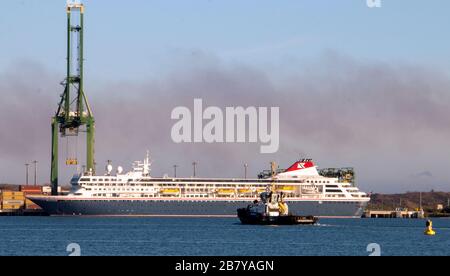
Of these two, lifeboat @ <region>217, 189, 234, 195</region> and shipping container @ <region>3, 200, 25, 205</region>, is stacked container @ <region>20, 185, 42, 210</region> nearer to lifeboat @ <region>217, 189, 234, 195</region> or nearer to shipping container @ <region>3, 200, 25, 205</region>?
shipping container @ <region>3, 200, 25, 205</region>

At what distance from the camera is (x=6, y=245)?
62125 mm

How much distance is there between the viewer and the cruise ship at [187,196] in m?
132

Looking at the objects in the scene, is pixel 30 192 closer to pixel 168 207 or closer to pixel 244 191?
pixel 168 207

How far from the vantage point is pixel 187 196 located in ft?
445

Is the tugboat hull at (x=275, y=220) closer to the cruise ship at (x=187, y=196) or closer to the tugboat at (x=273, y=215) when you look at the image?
the tugboat at (x=273, y=215)

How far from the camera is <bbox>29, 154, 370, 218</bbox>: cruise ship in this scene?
132m

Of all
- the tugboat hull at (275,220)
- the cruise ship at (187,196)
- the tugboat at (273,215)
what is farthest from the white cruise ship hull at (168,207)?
the tugboat hull at (275,220)

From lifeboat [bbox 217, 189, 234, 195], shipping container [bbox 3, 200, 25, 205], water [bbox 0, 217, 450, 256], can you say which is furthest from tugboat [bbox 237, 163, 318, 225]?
shipping container [bbox 3, 200, 25, 205]

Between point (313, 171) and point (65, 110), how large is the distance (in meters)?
37.3

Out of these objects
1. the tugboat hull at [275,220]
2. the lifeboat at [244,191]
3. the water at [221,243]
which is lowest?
the water at [221,243]

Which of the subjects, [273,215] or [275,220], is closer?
[275,220]

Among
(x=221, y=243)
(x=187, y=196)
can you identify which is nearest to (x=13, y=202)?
(x=187, y=196)

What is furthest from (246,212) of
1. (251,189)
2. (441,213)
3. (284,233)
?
(441,213)
